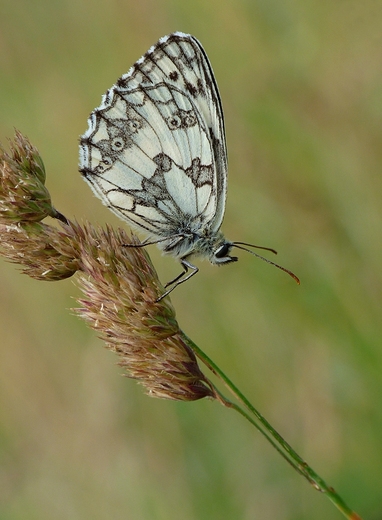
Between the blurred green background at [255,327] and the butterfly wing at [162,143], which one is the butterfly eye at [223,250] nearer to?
the butterfly wing at [162,143]

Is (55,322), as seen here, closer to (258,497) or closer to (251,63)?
(258,497)

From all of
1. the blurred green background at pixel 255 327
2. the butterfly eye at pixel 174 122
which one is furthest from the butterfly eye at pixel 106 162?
the blurred green background at pixel 255 327

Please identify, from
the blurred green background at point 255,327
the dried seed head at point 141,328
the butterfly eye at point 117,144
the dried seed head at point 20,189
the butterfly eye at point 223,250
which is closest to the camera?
the dried seed head at point 141,328

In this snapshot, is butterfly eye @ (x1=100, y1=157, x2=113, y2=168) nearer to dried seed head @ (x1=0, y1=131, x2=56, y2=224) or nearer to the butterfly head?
dried seed head @ (x1=0, y1=131, x2=56, y2=224)

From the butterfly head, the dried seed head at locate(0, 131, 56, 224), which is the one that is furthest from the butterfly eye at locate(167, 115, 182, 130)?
the dried seed head at locate(0, 131, 56, 224)

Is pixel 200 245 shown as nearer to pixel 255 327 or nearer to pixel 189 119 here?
pixel 189 119

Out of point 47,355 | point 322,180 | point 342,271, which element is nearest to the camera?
point 342,271

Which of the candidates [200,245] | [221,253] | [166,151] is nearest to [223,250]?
[221,253]

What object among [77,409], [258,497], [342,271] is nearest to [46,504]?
[77,409]
